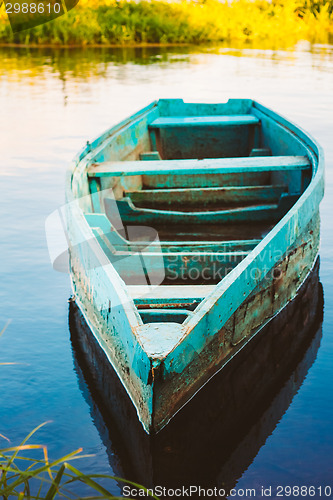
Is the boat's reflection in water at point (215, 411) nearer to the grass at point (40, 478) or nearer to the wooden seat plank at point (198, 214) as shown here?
the grass at point (40, 478)

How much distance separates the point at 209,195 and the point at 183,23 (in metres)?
25.4

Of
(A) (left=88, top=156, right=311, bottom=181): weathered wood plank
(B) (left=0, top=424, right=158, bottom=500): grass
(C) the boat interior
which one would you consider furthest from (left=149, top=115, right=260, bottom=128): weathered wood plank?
(B) (left=0, top=424, right=158, bottom=500): grass

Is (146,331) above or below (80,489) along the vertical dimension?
above

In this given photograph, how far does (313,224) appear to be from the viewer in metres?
4.81

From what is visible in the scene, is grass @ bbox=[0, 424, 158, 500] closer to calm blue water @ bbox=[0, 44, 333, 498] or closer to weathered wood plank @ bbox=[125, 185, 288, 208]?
calm blue water @ bbox=[0, 44, 333, 498]

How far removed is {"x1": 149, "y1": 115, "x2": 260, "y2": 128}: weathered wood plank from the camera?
743 centimetres

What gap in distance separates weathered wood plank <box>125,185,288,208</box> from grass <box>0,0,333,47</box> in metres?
22.3

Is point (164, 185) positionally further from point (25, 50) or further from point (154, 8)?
point (154, 8)

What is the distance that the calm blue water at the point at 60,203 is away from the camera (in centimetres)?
338

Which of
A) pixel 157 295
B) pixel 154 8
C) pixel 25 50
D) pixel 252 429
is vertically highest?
pixel 154 8

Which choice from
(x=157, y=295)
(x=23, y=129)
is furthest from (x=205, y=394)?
(x=23, y=129)

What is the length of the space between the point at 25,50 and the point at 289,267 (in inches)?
965

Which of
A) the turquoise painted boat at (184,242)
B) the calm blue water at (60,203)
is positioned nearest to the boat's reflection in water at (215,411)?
the calm blue water at (60,203)

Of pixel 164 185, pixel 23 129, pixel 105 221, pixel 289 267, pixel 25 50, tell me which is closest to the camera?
pixel 289 267
